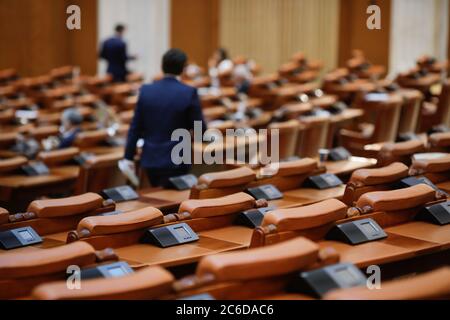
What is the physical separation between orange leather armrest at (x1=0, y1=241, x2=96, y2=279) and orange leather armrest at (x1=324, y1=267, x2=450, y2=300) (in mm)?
898

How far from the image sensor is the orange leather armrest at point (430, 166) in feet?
14.6

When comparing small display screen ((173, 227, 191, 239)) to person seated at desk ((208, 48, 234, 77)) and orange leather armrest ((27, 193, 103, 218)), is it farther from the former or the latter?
person seated at desk ((208, 48, 234, 77))

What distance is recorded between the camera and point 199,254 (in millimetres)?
3252

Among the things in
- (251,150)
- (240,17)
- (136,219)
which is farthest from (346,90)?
(136,219)

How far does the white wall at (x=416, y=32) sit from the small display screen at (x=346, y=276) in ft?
42.7

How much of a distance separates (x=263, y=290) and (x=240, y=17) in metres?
14.7

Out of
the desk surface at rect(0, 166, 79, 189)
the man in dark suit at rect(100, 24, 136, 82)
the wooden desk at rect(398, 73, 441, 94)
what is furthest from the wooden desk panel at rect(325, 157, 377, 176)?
the man in dark suit at rect(100, 24, 136, 82)

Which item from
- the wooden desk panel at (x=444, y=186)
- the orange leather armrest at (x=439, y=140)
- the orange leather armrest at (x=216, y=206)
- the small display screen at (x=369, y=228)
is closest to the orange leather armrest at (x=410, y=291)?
the small display screen at (x=369, y=228)

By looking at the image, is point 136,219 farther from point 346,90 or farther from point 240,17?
point 240,17

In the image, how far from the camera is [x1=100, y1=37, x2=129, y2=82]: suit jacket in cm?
1316

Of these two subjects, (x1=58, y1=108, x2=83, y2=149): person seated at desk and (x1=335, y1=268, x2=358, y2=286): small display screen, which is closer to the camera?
(x1=335, y1=268, x2=358, y2=286): small display screen

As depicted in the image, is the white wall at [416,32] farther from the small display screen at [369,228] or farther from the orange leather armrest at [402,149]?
the small display screen at [369,228]

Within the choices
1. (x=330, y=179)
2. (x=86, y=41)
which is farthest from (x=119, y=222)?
(x=86, y=41)

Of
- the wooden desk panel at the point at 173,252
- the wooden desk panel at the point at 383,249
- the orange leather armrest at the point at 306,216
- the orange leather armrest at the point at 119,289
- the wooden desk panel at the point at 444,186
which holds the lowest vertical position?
the wooden desk panel at the point at 173,252
